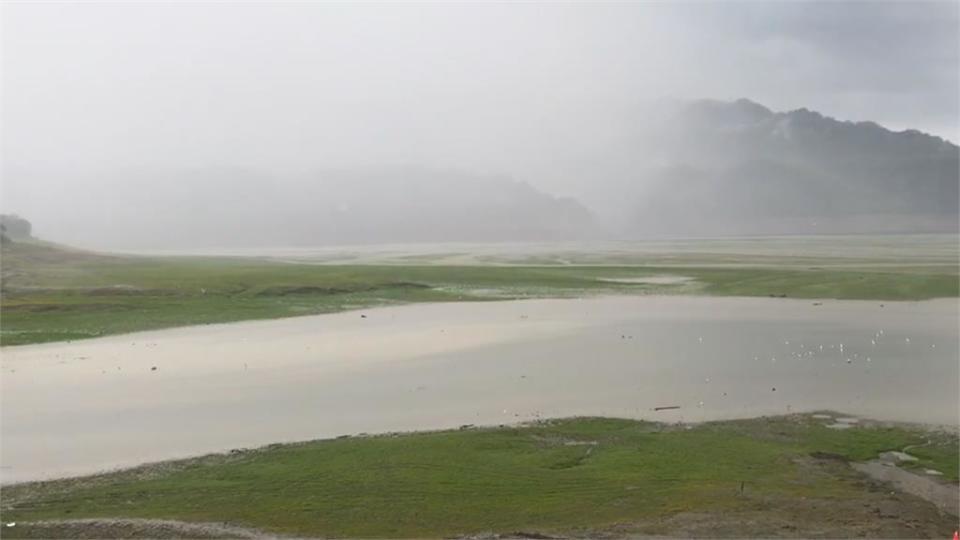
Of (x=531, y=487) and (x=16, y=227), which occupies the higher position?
(x=16, y=227)

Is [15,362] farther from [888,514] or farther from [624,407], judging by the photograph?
[888,514]

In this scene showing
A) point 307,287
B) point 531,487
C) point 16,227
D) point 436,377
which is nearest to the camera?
point 531,487

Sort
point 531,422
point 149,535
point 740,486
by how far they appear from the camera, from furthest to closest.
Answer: point 531,422 < point 740,486 < point 149,535

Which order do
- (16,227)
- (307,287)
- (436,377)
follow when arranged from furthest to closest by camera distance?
(16,227), (307,287), (436,377)

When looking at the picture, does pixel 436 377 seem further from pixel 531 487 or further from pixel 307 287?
pixel 307 287

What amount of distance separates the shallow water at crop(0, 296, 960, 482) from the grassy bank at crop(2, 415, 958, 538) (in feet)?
6.15

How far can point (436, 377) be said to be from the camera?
24.0m

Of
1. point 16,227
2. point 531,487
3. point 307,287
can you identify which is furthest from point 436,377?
point 16,227

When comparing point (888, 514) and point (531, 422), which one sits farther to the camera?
point (531, 422)

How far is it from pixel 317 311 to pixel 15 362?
54.8 ft

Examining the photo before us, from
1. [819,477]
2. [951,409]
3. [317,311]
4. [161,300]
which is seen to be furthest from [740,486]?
[161,300]

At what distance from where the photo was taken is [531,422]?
1827cm

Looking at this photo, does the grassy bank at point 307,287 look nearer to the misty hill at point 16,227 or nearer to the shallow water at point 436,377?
the shallow water at point 436,377

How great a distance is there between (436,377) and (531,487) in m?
10.8
